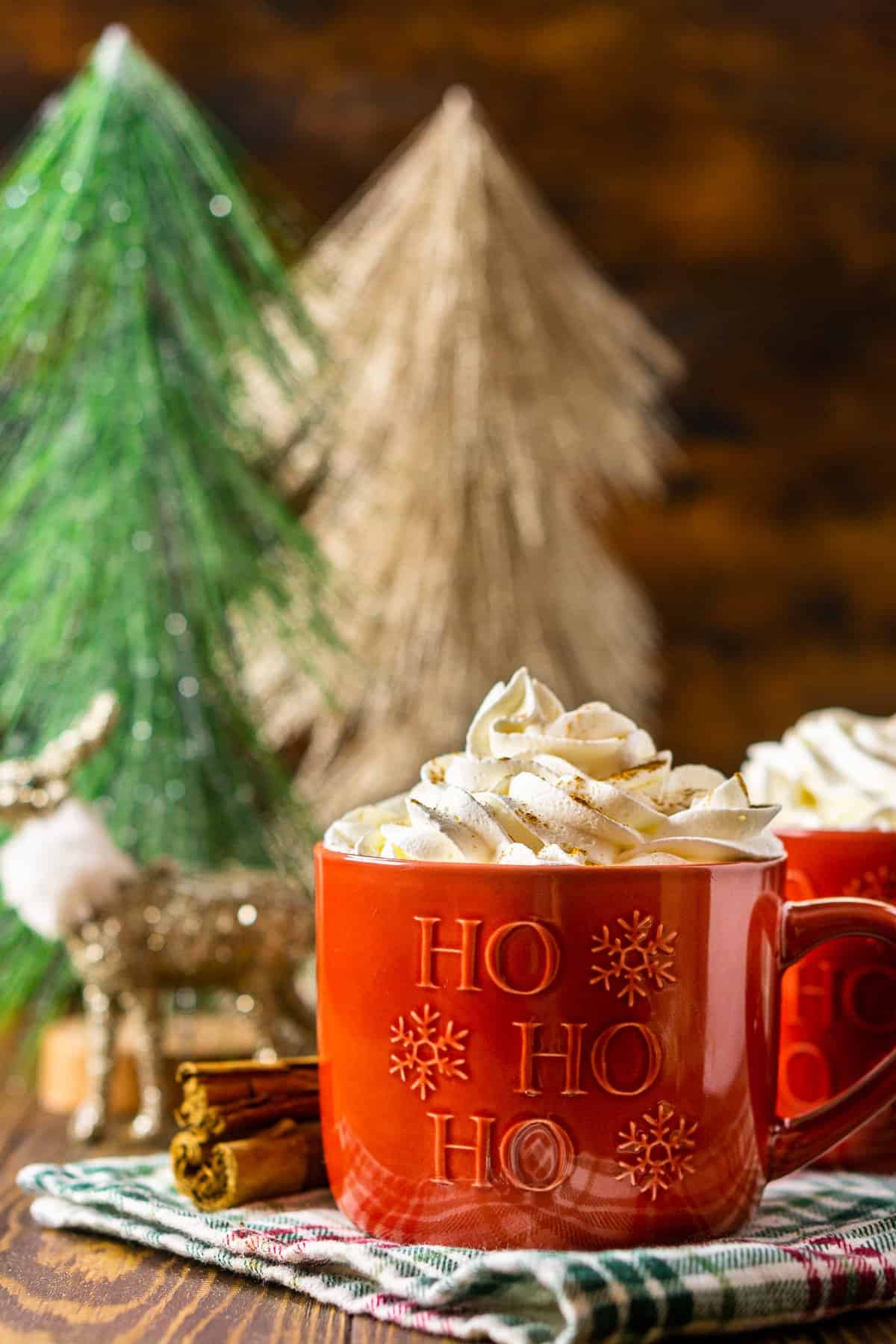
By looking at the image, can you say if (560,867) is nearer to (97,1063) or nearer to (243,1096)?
(243,1096)

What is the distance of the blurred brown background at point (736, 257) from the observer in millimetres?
1342

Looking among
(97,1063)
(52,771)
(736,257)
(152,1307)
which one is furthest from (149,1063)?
(736,257)

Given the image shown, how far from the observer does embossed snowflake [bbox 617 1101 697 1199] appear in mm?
440

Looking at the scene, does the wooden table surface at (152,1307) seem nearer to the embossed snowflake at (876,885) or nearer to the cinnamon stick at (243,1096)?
the cinnamon stick at (243,1096)

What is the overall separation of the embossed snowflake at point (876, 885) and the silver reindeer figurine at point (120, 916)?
31 cm

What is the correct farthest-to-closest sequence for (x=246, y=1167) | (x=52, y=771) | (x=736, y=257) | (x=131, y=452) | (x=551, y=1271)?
(x=736, y=257), (x=131, y=452), (x=52, y=771), (x=246, y=1167), (x=551, y=1271)

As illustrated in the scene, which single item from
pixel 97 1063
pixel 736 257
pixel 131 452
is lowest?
pixel 97 1063

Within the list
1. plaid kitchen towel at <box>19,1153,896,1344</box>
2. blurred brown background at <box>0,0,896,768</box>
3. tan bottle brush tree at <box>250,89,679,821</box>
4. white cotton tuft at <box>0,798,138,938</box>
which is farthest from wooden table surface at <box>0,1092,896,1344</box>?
blurred brown background at <box>0,0,896,768</box>

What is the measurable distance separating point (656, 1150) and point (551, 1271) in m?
0.06

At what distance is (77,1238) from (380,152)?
1065 mm

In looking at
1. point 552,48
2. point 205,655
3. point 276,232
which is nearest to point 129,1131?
point 205,655

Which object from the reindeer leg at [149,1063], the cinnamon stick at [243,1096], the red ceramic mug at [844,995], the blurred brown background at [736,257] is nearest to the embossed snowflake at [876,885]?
the red ceramic mug at [844,995]

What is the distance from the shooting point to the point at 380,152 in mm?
1328

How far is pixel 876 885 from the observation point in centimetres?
55
